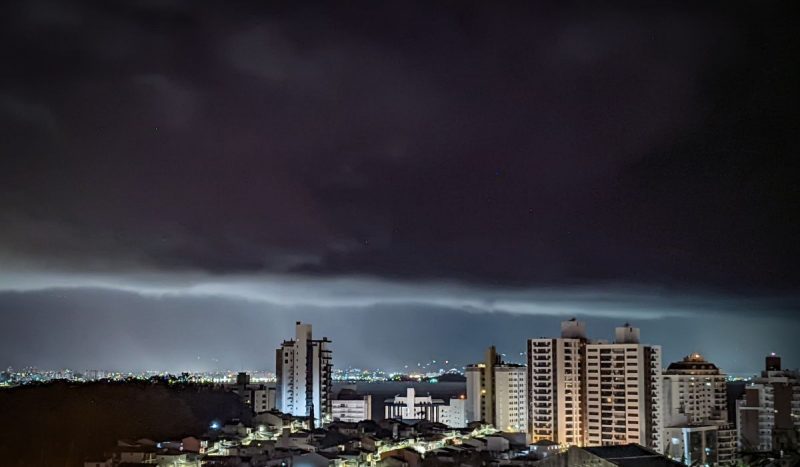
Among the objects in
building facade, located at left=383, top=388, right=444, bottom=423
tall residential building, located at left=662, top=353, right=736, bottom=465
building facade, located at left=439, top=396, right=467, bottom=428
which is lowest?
building facade, located at left=383, top=388, right=444, bottom=423

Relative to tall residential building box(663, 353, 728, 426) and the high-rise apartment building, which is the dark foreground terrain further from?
tall residential building box(663, 353, 728, 426)

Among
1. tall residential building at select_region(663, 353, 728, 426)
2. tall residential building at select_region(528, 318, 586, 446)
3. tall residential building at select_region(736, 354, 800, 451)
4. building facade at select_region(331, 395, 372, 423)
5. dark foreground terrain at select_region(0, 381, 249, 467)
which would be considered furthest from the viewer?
building facade at select_region(331, 395, 372, 423)

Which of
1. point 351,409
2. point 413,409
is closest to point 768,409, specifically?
point 351,409

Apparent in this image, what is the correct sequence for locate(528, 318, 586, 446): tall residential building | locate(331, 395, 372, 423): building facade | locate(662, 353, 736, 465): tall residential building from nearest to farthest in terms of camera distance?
1. locate(662, 353, 736, 465): tall residential building
2. locate(528, 318, 586, 446): tall residential building
3. locate(331, 395, 372, 423): building facade

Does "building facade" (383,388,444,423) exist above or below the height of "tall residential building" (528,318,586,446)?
below

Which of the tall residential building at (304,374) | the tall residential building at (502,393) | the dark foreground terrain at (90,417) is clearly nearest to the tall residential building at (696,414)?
the tall residential building at (502,393)

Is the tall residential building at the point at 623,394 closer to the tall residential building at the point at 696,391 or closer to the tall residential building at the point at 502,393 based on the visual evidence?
the tall residential building at the point at 696,391

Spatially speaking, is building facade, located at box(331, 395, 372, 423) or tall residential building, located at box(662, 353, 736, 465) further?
building facade, located at box(331, 395, 372, 423)

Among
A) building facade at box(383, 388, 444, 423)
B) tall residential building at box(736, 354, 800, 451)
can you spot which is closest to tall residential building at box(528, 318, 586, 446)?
tall residential building at box(736, 354, 800, 451)
